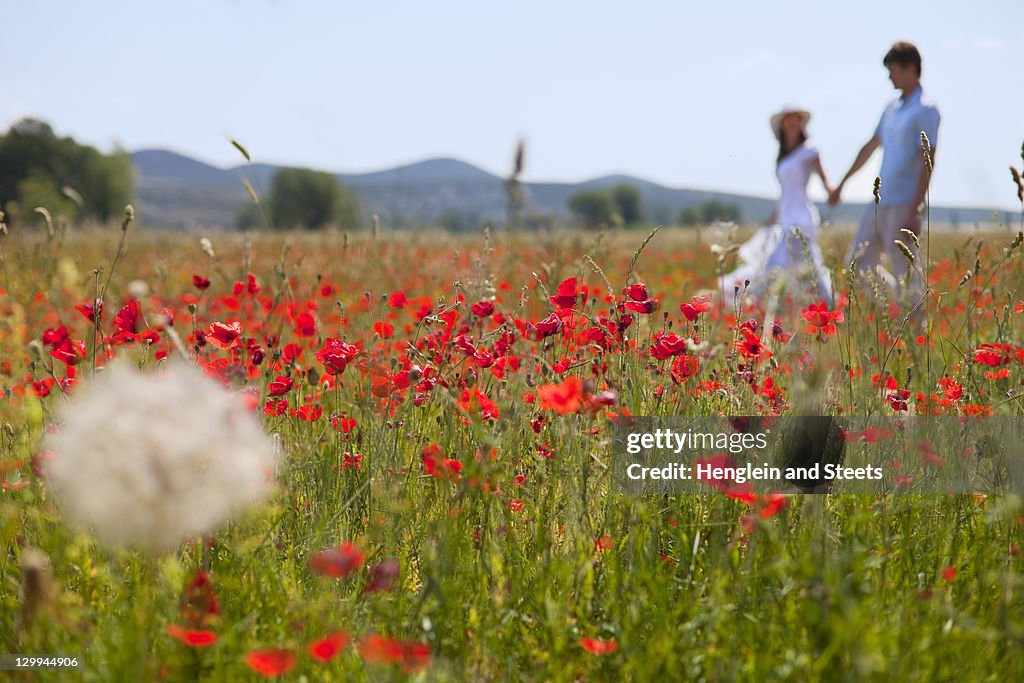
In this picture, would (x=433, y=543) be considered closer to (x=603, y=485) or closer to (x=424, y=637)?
(x=424, y=637)

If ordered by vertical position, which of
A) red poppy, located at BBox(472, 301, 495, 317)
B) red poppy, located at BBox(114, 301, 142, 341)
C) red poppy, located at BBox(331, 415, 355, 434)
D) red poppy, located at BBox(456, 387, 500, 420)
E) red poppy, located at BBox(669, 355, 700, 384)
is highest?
red poppy, located at BBox(472, 301, 495, 317)

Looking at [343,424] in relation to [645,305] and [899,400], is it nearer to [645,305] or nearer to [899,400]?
[645,305]

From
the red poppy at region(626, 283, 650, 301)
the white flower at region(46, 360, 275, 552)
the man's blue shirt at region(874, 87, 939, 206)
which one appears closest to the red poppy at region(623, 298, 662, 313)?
the red poppy at region(626, 283, 650, 301)

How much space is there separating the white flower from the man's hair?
16.8 feet

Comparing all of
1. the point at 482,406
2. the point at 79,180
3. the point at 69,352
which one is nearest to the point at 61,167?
the point at 79,180

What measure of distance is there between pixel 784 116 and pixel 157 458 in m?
6.29

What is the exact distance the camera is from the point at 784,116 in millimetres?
6434

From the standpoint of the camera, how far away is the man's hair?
16.3 ft

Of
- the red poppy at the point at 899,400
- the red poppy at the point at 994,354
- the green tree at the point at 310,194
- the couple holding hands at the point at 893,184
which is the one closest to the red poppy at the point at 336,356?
the red poppy at the point at 899,400

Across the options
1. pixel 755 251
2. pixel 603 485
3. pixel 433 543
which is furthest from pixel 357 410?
pixel 755 251

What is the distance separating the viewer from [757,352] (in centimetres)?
222

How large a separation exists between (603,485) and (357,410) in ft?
3.08

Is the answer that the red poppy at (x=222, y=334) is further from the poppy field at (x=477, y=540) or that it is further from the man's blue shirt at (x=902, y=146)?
the man's blue shirt at (x=902, y=146)

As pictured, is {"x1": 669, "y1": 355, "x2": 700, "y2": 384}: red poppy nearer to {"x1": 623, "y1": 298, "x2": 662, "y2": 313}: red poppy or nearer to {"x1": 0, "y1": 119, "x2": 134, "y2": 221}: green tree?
{"x1": 623, "y1": 298, "x2": 662, "y2": 313}: red poppy
